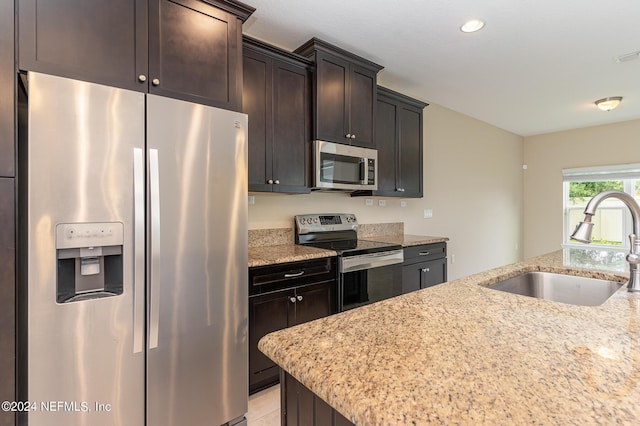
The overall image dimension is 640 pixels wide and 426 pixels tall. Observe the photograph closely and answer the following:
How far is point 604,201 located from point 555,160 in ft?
3.31

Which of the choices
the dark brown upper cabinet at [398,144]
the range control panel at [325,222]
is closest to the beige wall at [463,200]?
the range control panel at [325,222]

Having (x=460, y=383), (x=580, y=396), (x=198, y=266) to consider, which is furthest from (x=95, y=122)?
(x=580, y=396)

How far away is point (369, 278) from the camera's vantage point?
8.59 ft

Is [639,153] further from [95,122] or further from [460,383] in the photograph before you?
[95,122]

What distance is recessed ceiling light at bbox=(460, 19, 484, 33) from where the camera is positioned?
90.6 inches

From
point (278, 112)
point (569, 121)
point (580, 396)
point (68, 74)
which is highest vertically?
point (569, 121)

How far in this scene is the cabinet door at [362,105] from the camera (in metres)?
2.80

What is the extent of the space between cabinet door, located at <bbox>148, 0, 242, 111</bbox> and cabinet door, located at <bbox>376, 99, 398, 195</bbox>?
1.71 m

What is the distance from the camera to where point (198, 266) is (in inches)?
63.6

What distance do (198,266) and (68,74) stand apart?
1032 mm

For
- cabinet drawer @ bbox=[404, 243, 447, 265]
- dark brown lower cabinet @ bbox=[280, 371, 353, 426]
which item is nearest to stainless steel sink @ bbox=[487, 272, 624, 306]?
dark brown lower cabinet @ bbox=[280, 371, 353, 426]

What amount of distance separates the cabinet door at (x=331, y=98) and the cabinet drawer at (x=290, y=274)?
1048 mm

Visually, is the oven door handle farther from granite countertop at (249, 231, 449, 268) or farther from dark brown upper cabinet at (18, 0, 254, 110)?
dark brown upper cabinet at (18, 0, 254, 110)

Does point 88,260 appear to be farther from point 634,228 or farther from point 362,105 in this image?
point 362,105
